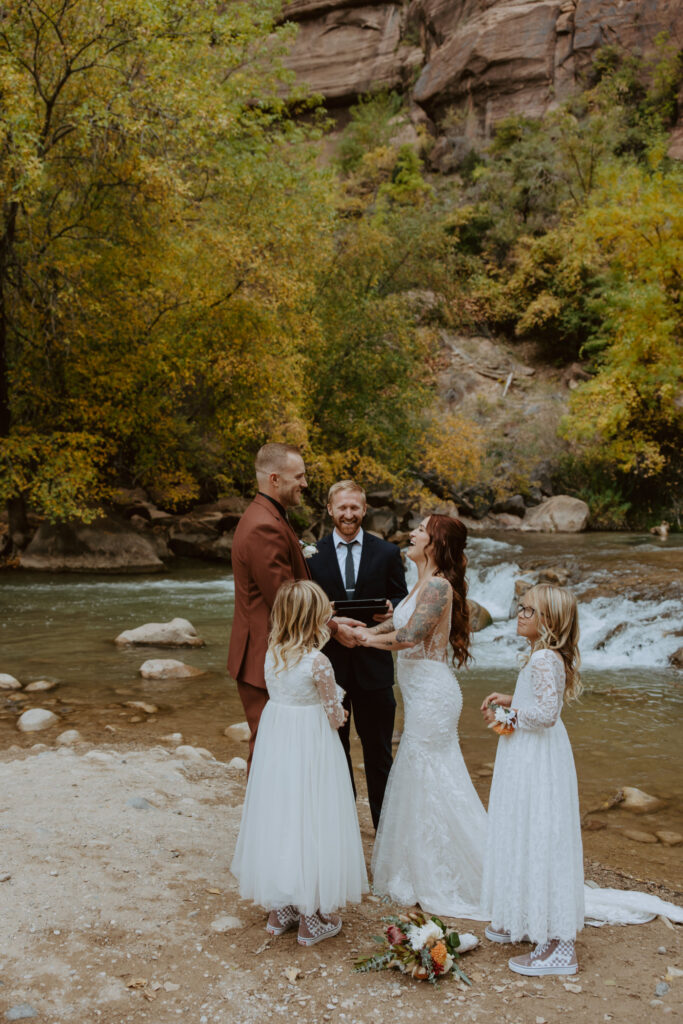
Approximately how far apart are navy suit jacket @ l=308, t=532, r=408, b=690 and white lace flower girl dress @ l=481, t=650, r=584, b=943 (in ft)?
2.94

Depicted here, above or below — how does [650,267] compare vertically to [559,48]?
below

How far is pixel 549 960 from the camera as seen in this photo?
10.4 ft

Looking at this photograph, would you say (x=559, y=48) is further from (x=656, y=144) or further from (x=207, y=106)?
(x=207, y=106)

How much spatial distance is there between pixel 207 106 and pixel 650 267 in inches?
540

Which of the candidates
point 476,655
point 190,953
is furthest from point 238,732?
point 476,655

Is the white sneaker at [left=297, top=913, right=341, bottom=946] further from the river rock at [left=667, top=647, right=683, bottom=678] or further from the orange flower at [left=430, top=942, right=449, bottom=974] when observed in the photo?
the river rock at [left=667, top=647, right=683, bottom=678]

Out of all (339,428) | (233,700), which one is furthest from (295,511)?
(233,700)

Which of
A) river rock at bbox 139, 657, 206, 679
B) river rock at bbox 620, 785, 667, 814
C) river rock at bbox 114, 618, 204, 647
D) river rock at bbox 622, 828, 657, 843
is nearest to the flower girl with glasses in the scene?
river rock at bbox 622, 828, 657, 843

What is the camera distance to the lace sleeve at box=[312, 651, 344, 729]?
3.41 metres

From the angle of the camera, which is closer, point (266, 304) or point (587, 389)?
point (266, 304)

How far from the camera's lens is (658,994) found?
3.01 metres

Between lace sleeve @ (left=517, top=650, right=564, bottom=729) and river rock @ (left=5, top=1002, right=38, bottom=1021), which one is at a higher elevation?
lace sleeve @ (left=517, top=650, right=564, bottom=729)

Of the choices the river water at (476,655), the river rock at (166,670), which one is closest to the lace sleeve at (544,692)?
the river water at (476,655)

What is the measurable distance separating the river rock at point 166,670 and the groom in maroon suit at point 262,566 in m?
5.40
